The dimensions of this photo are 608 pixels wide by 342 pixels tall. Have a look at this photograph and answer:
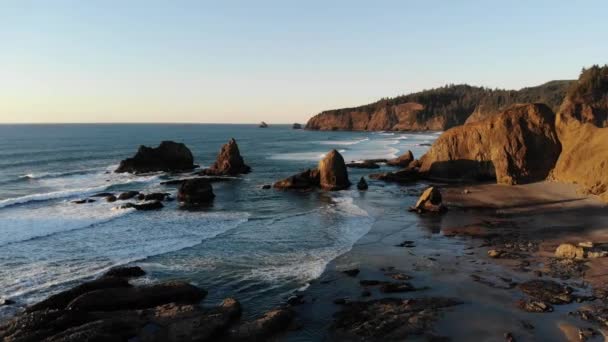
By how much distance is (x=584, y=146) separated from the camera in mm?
44875

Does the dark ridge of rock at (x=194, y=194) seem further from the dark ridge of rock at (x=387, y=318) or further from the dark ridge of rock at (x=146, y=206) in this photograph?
the dark ridge of rock at (x=387, y=318)

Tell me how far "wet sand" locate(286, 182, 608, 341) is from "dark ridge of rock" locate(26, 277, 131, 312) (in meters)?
8.92

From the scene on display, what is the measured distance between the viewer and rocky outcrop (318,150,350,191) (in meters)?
56.3

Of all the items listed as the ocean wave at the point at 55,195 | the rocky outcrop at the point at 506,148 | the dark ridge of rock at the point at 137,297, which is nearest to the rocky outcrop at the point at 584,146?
the rocky outcrop at the point at 506,148

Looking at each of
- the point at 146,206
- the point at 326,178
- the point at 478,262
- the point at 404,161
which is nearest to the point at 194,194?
the point at 146,206

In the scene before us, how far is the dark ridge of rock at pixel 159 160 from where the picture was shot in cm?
7362

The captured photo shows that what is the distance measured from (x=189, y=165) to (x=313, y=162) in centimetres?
2290

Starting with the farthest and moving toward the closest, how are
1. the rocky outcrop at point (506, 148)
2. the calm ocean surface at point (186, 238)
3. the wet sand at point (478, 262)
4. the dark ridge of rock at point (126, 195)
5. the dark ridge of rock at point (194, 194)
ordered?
the dark ridge of rock at point (126, 195), the rocky outcrop at point (506, 148), the dark ridge of rock at point (194, 194), the calm ocean surface at point (186, 238), the wet sand at point (478, 262)

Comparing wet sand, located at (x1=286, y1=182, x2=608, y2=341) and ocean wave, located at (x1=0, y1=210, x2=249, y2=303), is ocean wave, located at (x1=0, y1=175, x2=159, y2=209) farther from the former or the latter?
wet sand, located at (x1=286, y1=182, x2=608, y2=341)

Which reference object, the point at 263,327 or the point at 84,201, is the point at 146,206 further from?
the point at 263,327

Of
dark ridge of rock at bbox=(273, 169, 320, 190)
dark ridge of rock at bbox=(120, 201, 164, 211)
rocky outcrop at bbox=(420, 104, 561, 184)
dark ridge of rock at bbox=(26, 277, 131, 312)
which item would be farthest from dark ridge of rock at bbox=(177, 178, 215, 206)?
rocky outcrop at bbox=(420, 104, 561, 184)

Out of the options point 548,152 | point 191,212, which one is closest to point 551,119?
point 548,152

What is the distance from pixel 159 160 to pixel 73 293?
55.3m

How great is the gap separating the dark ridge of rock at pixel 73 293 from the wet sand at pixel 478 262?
29.3 ft
